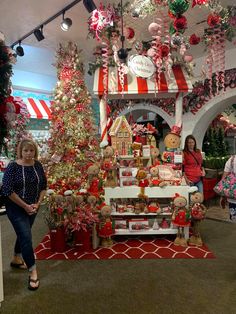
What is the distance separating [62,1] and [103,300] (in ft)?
11.9

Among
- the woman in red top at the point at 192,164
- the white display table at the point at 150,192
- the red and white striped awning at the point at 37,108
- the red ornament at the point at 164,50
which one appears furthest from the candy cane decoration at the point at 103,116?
the red and white striped awning at the point at 37,108

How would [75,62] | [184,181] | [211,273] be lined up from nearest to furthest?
[211,273] → [184,181] → [75,62]

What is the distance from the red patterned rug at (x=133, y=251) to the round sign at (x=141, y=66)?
2.30 meters

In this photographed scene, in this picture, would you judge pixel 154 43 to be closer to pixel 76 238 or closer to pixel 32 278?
pixel 76 238

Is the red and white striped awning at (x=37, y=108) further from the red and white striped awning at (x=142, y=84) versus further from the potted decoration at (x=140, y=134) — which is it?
the potted decoration at (x=140, y=134)

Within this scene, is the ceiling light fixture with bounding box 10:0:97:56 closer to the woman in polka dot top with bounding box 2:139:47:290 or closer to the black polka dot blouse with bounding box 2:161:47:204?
the woman in polka dot top with bounding box 2:139:47:290

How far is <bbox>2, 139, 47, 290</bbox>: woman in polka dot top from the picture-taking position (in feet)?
8.25

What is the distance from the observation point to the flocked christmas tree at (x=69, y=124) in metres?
5.00

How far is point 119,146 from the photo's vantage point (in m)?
4.00

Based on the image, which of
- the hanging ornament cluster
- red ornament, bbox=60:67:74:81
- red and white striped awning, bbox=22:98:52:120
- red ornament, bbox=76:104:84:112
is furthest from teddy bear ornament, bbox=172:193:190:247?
red and white striped awning, bbox=22:98:52:120

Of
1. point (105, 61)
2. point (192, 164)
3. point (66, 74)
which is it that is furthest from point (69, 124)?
point (192, 164)

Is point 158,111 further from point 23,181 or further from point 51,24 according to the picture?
point 23,181

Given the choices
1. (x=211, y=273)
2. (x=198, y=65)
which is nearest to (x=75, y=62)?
(x=198, y=65)

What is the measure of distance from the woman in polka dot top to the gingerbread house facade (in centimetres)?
154
